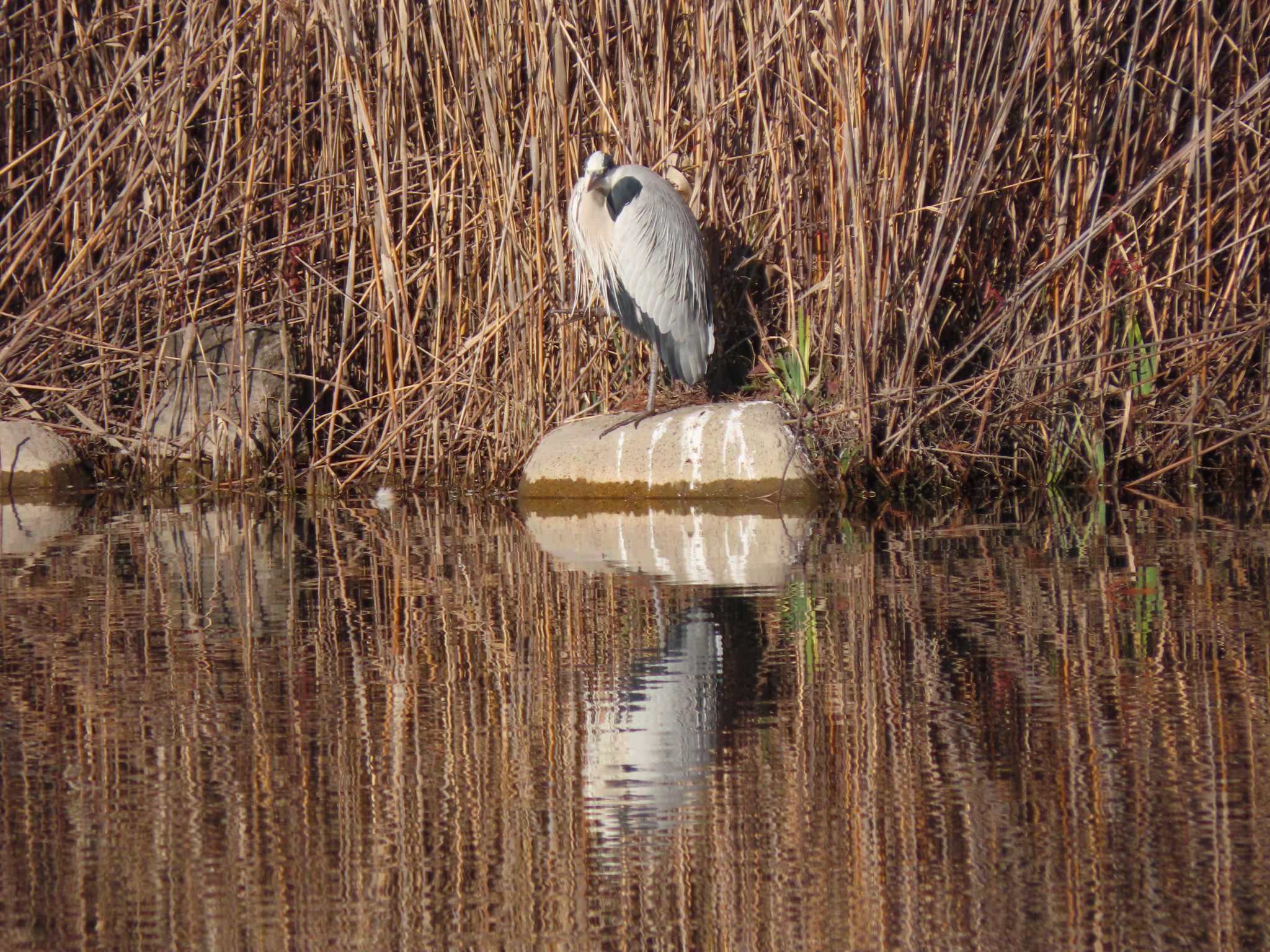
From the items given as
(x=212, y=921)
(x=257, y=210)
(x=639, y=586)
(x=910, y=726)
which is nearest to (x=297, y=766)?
(x=212, y=921)

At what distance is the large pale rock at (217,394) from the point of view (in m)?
9.02

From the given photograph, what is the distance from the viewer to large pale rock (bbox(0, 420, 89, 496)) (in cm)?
920

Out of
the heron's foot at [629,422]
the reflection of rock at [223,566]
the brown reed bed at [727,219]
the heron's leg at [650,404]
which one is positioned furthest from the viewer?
the heron's foot at [629,422]

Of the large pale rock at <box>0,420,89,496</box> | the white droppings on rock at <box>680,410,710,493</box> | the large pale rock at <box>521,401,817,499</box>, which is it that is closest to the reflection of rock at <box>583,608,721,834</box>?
the large pale rock at <box>521,401,817,499</box>

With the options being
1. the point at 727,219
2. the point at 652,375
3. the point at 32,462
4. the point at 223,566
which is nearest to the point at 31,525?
the point at 32,462

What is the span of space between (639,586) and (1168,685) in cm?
201

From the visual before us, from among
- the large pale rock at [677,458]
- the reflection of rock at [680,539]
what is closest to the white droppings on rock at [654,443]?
the large pale rock at [677,458]

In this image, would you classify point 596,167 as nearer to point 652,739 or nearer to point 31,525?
point 31,525

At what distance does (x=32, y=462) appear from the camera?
9.21 m

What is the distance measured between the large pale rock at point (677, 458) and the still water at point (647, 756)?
6.80ft

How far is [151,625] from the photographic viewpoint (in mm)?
4793

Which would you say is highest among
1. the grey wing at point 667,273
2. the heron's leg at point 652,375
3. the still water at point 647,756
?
the grey wing at point 667,273

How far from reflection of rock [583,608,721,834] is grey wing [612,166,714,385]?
3.74m

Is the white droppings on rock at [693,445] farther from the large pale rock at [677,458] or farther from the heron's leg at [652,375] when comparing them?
the heron's leg at [652,375]
